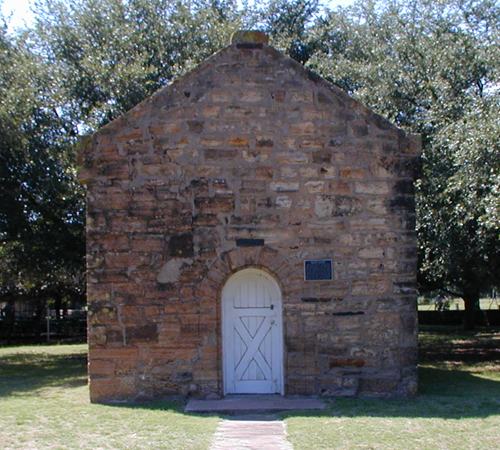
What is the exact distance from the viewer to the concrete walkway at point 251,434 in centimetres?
909

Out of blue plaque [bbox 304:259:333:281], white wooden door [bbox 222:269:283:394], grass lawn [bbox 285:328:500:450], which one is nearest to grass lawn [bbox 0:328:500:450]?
grass lawn [bbox 285:328:500:450]

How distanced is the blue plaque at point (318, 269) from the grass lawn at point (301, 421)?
1966 mm

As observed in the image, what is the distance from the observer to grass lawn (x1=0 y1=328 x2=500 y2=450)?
9234 millimetres

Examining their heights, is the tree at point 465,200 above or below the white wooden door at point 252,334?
above

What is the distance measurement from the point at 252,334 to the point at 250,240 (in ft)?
5.11

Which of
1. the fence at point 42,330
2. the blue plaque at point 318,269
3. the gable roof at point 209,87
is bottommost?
the fence at point 42,330

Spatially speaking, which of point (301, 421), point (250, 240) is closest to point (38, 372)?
point (250, 240)

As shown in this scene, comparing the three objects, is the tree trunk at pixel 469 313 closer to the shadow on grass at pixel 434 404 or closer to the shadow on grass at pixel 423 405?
the shadow on grass at pixel 434 404

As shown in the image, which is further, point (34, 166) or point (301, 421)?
point (34, 166)

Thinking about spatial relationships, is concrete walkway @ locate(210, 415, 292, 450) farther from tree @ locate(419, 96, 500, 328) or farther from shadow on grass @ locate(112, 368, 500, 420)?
tree @ locate(419, 96, 500, 328)

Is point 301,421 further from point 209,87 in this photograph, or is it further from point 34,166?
point 34,166

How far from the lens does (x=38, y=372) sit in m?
19.0

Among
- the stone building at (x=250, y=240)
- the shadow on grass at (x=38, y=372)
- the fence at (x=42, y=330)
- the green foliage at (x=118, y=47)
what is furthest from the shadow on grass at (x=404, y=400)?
the fence at (x=42, y=330)

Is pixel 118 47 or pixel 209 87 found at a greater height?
pixel 118 47
